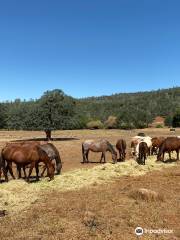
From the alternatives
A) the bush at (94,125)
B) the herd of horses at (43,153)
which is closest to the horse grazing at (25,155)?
the herd of horses at (43,153)

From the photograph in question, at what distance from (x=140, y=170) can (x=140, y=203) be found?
7938 millimetres

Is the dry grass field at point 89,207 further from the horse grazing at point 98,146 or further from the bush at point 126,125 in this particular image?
the bush at point 126,125

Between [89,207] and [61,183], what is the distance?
4565 millimetres

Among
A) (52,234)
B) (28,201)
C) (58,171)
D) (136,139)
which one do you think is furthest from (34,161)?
(136,139)

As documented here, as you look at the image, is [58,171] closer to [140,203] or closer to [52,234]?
[140,203]

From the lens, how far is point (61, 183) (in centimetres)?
1703

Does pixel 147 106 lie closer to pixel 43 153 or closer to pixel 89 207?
pixel 43 153

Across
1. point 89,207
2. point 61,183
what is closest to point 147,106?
point 61,183

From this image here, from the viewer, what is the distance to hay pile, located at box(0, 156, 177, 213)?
13858 millimetres

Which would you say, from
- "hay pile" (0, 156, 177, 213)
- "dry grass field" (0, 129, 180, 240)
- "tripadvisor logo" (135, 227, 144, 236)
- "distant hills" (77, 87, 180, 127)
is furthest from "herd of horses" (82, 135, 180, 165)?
"distant hills" (77, 87, 180, 127)

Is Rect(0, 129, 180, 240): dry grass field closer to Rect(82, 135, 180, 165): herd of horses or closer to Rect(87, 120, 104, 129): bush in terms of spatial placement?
Rect(82, 135, 180, 165): herd of horses

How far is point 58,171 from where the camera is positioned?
2098 cm

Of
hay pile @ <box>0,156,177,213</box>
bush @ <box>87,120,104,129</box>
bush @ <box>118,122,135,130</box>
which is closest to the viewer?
hay pile @ <box>0,156,177,213</box>

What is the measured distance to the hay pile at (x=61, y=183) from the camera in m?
13.9
